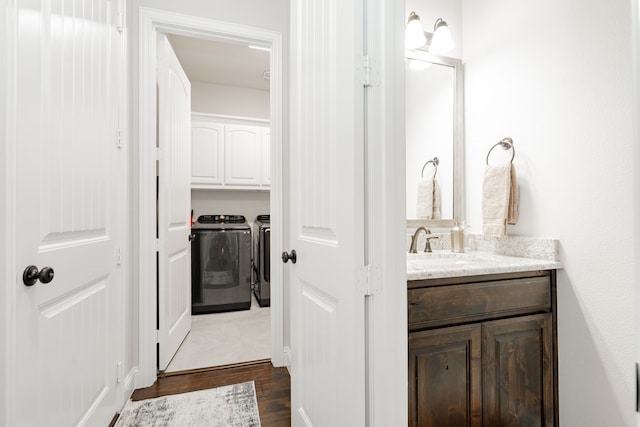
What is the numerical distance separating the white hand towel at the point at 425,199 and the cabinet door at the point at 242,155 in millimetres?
2519

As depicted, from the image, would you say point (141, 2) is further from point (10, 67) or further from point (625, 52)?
point (625, 52)

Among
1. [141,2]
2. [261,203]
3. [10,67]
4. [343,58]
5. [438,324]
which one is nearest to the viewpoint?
[10,67]

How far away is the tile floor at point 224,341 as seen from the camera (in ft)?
7.70

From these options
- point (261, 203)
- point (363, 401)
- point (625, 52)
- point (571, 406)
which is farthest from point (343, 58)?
point (261, 203)

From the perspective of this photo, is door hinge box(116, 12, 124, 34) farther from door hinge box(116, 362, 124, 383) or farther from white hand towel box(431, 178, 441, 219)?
white hand towel box(431, 178, 441, 219)

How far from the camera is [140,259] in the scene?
197 centimetres

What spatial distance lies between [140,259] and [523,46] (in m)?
2.57

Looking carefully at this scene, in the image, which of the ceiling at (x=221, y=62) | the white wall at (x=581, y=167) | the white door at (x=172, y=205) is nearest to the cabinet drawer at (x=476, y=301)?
the white wall at (x=581, y=167)

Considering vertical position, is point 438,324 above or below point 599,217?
below

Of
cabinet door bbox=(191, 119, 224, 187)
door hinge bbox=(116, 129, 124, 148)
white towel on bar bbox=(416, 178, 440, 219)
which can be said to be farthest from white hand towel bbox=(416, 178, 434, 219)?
cabinet door bbox=(191, 119, 224, 187)

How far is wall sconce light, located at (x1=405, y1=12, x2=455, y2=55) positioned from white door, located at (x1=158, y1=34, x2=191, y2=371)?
64.0 inches

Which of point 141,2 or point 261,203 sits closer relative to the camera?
point 141,2

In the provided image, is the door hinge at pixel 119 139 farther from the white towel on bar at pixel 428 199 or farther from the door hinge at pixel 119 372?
the white towel on bar at pixel 428 199

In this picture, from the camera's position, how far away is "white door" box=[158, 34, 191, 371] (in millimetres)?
2104
